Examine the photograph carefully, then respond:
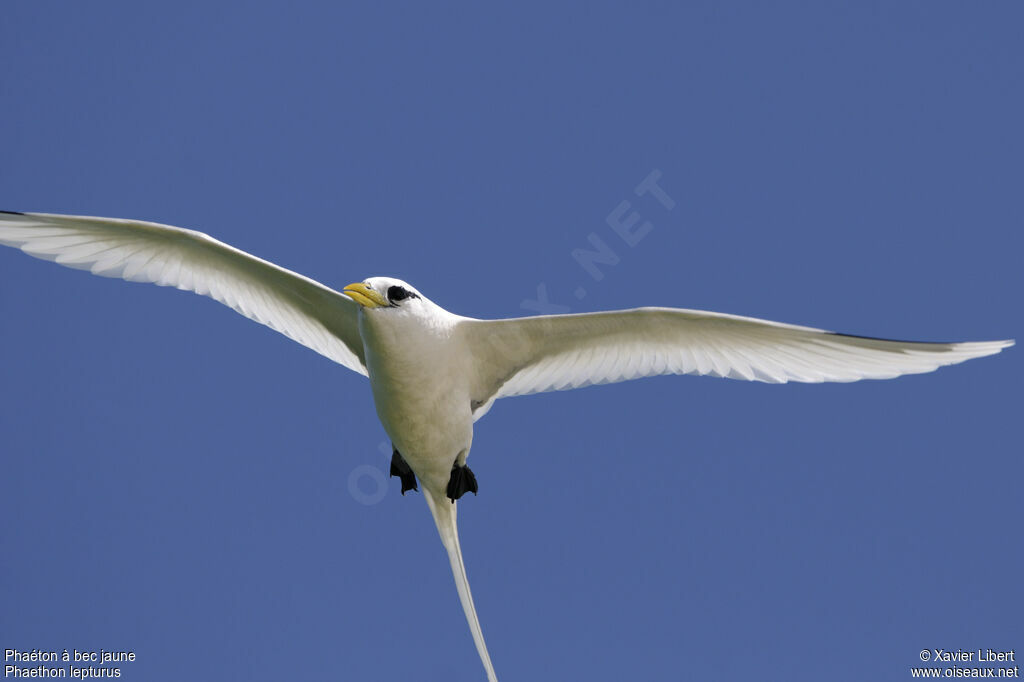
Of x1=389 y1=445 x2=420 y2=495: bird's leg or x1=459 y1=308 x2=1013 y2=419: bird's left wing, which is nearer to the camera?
x1=459 y1=308 x2=1013 y2=419: bird's left wing

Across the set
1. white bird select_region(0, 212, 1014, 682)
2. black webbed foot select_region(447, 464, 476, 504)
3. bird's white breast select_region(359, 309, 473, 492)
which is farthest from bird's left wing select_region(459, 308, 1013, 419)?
black webbed foot select_region(447, 464, 476, 504)

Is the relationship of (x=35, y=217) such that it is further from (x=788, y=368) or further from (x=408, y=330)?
(x=788, y=368)

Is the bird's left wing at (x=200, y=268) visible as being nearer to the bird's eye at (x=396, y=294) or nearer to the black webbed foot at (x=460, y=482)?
the bird's eye at (x=396, y=294)

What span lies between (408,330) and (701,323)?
1.59 meters

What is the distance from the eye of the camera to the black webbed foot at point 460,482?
5.82 meters

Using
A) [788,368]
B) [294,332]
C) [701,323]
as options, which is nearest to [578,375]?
[701,323]

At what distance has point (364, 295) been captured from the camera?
16.8 ft

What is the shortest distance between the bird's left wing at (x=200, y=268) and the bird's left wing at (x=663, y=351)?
90cm

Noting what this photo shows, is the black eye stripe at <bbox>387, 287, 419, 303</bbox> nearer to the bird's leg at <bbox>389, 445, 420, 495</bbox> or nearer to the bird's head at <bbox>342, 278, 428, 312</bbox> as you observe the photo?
the bird's head at <bbox>342, 278, 428, 312</bbox>

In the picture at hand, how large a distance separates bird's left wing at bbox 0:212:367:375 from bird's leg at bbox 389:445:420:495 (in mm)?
586

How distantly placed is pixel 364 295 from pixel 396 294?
0.17 metres

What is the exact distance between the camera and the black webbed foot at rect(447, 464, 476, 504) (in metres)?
5.82

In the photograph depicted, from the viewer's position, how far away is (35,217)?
534 centimetres

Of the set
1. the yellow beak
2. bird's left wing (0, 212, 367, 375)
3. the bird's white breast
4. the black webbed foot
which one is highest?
bird's left wing (0, 212, 367, 375)
